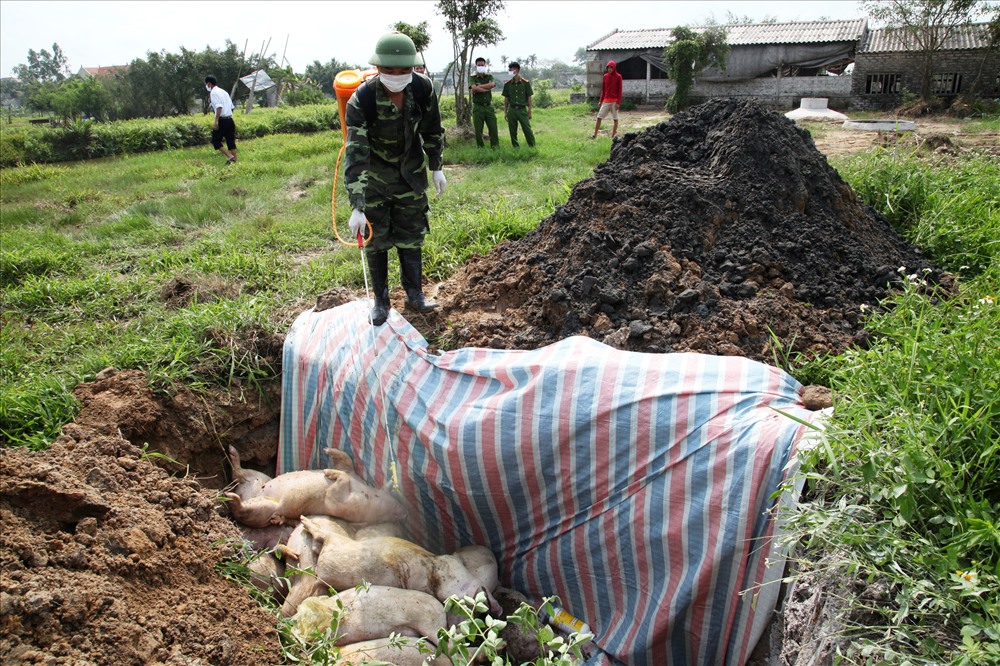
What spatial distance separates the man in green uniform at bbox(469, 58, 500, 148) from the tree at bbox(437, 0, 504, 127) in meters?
1.63

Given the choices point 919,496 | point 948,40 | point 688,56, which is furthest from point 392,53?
point 948,40

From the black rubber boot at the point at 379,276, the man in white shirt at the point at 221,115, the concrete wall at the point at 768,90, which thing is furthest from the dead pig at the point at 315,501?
the concrete wall at the point at 768,90

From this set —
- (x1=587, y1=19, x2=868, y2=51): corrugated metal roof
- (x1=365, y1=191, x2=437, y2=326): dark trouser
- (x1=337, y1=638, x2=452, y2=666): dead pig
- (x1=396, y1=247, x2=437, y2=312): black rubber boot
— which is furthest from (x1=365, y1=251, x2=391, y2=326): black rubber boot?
(x1=587, y1=19, x2=868, y2=51): corrugated metal roof

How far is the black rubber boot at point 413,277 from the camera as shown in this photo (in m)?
3.82

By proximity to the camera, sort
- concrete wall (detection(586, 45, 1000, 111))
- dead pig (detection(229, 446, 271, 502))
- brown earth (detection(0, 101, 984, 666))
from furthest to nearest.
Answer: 1. concrete wall (detection(586, 45, 1000, 111))
2. dead pig (detection(229, 446, 271, 502))
3. brown earth (detection(0, 101, 984, 666))

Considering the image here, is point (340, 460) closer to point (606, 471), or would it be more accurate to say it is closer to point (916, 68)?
point (606, 471)

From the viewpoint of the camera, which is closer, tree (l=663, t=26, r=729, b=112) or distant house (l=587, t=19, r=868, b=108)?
tree (l=663, t=26, r=729, b=112)

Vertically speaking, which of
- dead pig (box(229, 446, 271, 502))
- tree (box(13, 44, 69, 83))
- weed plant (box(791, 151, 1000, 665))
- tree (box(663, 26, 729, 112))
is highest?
tree (box(13, 44, 69, 83))

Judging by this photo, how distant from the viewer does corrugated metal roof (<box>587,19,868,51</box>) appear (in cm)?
1792

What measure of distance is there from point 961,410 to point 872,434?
0.24 m

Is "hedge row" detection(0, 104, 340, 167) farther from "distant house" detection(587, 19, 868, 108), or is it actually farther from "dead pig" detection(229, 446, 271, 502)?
"dead pig" detection(229, 446, 271, 502)

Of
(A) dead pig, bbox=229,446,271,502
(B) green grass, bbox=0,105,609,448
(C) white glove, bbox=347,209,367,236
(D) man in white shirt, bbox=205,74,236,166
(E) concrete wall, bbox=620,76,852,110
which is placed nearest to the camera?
(A) dead pig, bbox=229,446,271,502

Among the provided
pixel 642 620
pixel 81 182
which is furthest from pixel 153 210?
pixel 642 620

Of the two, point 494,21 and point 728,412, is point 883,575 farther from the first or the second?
point 494,21
